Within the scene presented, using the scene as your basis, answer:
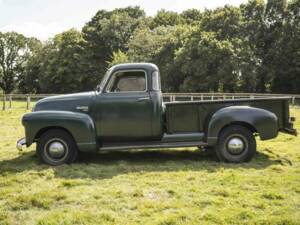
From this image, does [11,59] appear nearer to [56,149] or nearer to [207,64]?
[207,64]

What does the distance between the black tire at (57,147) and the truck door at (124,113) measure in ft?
1.87

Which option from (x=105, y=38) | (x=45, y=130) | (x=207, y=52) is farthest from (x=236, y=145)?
(x=105, y=38)

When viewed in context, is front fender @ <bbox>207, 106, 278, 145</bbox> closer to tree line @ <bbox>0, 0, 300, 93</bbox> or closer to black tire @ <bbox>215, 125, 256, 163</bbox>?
black tire @ <bbox>215, 125, 256, 163</bbox>

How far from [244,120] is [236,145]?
18.9 inches

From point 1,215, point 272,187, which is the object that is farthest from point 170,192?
point 1,215

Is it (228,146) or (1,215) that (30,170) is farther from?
(228,146)

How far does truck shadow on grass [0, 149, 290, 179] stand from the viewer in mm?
6574

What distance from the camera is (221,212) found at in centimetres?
442

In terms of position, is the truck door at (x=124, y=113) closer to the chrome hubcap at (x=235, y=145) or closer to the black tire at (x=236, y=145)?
the black tire at (x=236, y=145)

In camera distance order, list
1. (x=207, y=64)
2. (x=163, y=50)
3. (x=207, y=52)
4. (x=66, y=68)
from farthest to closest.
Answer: (x=66, y=68), (x=163, y=50), (x=207, y=64), (x=207, y=52)

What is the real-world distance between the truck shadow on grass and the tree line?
25.0 m

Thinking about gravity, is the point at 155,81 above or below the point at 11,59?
below

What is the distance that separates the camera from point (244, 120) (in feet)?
22.9

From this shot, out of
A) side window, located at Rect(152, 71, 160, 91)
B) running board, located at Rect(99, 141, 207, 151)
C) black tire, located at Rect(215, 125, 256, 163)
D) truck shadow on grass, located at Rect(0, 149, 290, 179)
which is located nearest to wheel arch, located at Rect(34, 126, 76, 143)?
truck shadow on grass, located at Rect(0, 149, 290, 179)
